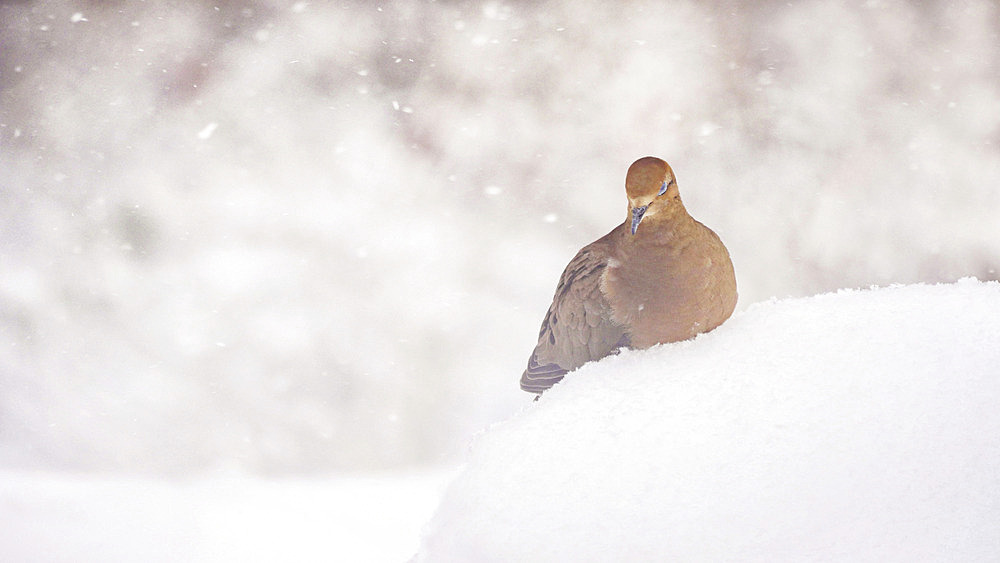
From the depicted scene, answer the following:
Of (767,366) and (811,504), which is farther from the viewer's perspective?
(767,366)

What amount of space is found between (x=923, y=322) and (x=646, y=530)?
385 mm

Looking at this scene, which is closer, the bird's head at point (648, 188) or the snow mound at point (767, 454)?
→ the snow mound at point (767, 454)

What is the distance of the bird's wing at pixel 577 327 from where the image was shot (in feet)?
2.74

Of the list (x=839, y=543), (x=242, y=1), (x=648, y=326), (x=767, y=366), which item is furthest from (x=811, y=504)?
(x=242, y=1)

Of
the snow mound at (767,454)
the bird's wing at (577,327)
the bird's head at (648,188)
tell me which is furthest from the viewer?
the bird's wing at (577,327)

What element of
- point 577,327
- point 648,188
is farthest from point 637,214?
point 577,327

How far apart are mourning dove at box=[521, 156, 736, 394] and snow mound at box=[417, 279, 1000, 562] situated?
0.14 feet

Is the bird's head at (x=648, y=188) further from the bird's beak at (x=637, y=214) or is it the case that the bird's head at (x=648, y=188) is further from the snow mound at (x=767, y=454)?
the snow mound at (x=767, y=454)

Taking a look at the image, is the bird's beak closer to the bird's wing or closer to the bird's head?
the bird's head

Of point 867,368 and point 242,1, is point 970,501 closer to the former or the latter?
point 867,368

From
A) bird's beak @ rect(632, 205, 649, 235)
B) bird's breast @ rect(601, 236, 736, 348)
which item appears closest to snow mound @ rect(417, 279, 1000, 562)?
bird's breast @ rect(601, 236, 736, 348)

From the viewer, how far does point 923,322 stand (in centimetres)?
72

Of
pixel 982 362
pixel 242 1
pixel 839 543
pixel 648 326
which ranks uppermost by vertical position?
pixel 242 1

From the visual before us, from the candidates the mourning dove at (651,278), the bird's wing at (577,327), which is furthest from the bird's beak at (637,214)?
the bird's wing at (577,327)
